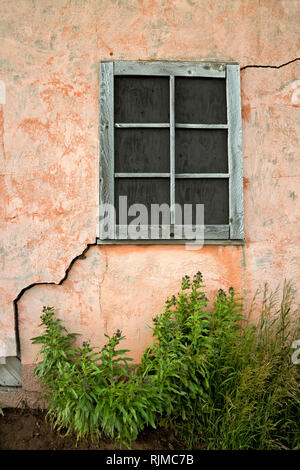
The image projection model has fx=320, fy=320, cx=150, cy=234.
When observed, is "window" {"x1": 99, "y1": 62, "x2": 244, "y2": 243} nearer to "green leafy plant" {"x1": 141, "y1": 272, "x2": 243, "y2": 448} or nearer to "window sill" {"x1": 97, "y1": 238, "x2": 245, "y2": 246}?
"window sill" {"x1": 97, "y1": 238, "x2": 245, "y2": 246}

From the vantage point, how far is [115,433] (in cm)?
218

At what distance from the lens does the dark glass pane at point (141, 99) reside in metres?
2.57

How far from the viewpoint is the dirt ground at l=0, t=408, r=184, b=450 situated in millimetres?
2139

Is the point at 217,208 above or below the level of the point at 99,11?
below

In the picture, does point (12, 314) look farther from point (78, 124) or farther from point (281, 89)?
point (281, 89)

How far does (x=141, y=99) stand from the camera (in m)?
2.58

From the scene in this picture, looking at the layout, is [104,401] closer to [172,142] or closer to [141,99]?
[172,142]

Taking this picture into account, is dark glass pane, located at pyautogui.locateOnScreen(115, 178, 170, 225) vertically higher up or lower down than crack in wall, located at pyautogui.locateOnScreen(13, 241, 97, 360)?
higher up

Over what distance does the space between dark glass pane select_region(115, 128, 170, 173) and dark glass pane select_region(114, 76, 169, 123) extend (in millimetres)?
104

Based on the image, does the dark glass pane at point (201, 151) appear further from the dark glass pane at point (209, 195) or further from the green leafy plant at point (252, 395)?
the green leafy plant at point (252, 395)

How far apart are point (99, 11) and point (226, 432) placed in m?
3.21

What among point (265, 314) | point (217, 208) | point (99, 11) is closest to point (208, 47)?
point (99, 11)

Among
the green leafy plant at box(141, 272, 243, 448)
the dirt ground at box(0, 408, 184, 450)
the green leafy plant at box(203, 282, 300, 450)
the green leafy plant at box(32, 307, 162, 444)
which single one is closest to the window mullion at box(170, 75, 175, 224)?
the green leafy plant at box(141, 272, 243, 448)
